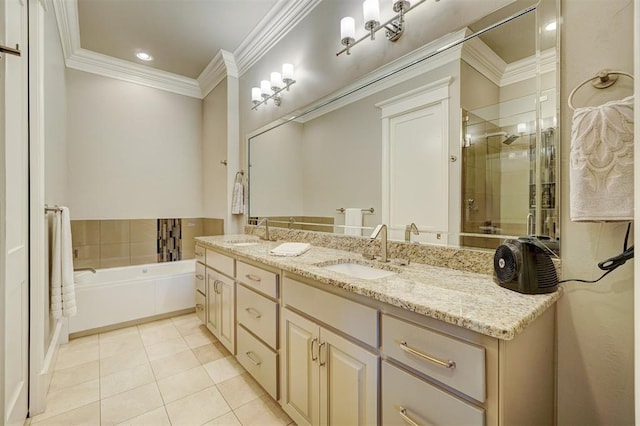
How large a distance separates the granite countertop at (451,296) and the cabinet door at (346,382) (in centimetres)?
24

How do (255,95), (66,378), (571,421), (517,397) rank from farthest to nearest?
(255,95)
(66,378)
(571,421)
(517,397)

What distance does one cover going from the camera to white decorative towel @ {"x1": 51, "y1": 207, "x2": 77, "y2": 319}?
5.90ft

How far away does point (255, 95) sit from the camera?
2799 mm

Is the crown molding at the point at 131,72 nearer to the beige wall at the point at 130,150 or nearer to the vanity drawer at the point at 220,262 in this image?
the beige wall at the point at 130,150

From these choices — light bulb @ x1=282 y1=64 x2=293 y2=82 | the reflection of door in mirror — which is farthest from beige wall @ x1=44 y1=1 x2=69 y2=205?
the reflection of door in mirror

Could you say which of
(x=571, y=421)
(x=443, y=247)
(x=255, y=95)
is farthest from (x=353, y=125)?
(x=571, y=421)

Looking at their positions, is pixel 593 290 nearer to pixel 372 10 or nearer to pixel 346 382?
pixel 346 382

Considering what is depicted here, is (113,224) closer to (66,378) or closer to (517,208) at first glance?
(66,378)

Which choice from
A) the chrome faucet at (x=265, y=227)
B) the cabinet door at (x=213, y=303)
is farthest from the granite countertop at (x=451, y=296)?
the chrome faucet at (x=265, y=227)

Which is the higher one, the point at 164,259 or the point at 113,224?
the point at 113,224

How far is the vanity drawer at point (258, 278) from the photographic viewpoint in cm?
156

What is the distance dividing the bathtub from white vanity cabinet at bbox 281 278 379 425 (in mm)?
2022

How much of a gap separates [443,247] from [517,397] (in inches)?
27.7

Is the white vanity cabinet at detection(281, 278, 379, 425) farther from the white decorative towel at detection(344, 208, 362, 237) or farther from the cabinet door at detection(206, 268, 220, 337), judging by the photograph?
the cabinet door at detection(206, 268, 220, 337)
